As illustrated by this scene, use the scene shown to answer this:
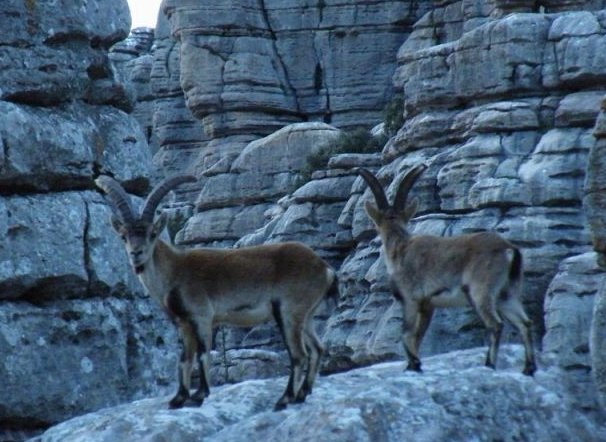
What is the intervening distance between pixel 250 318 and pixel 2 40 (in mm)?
5542

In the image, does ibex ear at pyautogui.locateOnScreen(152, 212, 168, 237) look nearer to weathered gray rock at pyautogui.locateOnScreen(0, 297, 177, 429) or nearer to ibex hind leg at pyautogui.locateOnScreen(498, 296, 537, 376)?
weathered gray rock at pyautogui.locateOnScreen(0, 297, 177, 429)

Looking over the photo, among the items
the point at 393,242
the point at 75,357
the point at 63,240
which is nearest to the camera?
the point at 393,242

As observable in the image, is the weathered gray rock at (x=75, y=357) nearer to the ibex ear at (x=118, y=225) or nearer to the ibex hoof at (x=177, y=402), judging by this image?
the ibex ear at (x=118, y=225)

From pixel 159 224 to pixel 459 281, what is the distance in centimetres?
332

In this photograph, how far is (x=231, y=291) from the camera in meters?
17.8

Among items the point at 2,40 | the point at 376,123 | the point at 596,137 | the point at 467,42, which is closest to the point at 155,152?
the point at 376,123

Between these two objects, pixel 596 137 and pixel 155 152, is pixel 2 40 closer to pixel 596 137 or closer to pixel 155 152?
pixel 596 137

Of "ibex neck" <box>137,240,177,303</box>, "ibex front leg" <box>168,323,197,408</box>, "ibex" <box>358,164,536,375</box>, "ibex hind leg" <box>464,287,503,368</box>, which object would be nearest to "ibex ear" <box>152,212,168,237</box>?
"ibex neck" <box>137,240,177,303</box>

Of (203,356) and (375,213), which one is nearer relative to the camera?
(203,356)

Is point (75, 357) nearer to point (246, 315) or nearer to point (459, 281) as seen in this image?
point (246, 315)

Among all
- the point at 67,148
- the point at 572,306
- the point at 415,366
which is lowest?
the point at 572,306

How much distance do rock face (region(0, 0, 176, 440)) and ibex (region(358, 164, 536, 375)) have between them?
12.7ft

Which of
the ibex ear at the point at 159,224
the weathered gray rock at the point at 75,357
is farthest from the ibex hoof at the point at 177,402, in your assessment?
the weathered gray rock at the point at 75,357

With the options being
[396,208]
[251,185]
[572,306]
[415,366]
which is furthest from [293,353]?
[251,185]
